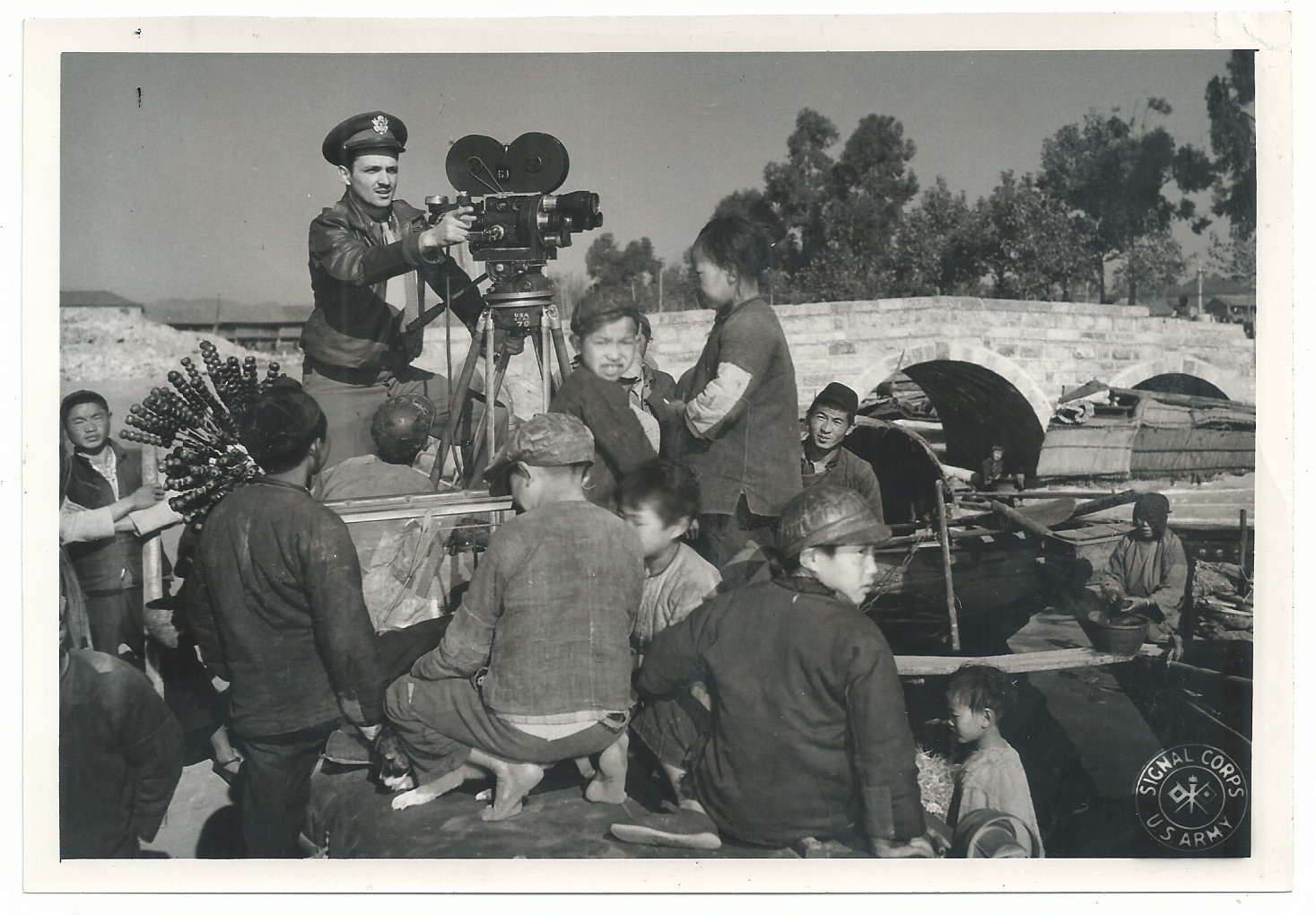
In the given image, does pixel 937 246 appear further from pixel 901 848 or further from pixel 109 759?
pixel 109 759

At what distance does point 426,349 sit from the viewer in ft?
14.0

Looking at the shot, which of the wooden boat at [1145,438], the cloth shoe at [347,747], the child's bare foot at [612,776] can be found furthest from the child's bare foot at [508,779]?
the wooden boat at [1145,438]

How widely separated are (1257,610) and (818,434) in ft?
Answer: 5.80

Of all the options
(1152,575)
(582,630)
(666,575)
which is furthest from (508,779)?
(1152,575)

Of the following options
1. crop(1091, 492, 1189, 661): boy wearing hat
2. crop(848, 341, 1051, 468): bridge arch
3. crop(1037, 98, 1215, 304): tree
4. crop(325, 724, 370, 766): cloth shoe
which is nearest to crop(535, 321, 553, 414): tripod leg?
crop(848, 341, 1051, 468): bridge arch

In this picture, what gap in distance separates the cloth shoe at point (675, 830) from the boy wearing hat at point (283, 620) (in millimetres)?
959

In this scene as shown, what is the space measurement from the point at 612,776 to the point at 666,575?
0.71 m

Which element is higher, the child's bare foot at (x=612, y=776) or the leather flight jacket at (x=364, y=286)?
the leather flight jacket at (x=364, y=286)

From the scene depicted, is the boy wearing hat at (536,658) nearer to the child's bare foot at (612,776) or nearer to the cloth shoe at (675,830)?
the child's bare foot at (612,776)

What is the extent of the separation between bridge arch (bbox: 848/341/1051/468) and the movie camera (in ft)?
3.95

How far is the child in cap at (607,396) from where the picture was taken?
4039 millimetres

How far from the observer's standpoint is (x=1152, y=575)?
420 cm

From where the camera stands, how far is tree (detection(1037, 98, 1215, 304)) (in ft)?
13.7

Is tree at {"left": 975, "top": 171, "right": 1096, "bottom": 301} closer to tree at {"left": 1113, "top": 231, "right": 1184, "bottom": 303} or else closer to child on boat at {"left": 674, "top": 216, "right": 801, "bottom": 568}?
tree at {"left": 1113, "top": 231, "right": 1184, "bottom": 303}
